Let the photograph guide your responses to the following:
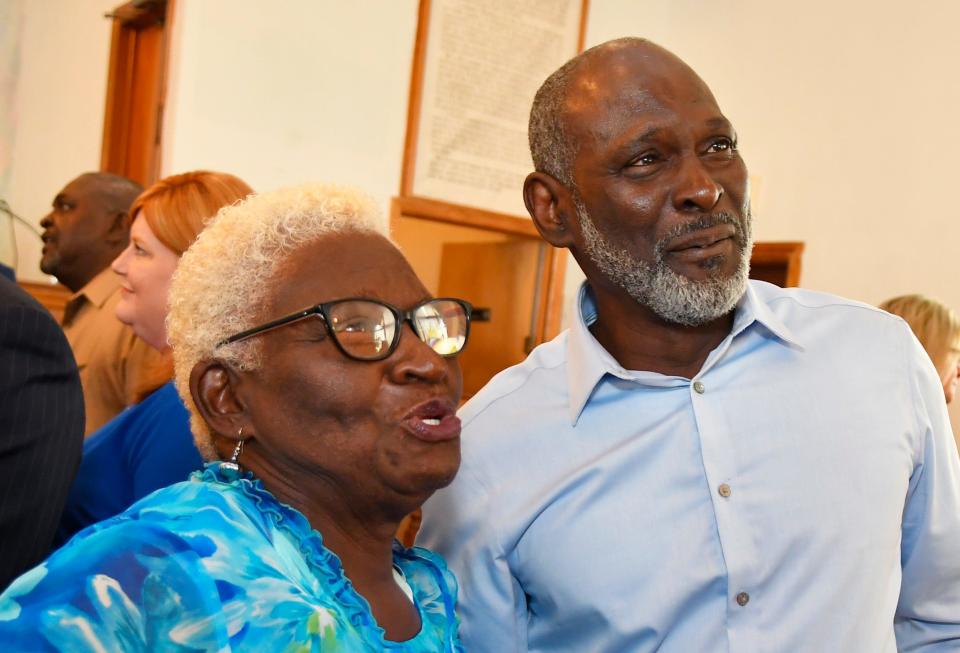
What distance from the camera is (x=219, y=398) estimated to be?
127 cm

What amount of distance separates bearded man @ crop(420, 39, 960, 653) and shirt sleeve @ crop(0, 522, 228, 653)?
0.75 m

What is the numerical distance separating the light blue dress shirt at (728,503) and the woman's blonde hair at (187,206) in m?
1.06

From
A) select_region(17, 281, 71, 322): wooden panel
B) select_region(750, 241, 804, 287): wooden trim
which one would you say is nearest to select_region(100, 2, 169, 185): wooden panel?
select_region(17, 281, 71, 322): wooden panel

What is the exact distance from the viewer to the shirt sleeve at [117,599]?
0.91 m

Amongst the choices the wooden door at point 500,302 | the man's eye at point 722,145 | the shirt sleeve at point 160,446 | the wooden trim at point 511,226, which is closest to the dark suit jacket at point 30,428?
the shirt sleeve at point 160,446

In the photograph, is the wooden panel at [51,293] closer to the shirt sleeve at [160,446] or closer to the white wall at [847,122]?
the shirt sleeve at [160,446]

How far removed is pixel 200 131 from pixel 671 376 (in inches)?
144

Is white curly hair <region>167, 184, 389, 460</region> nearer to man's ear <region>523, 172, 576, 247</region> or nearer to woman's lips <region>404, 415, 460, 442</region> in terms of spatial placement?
woman's lips <region>404, 415, 460, 442</region>

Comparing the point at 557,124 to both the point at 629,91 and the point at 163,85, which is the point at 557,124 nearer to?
the point at 629,91

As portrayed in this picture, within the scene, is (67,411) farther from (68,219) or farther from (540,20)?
(540,20)

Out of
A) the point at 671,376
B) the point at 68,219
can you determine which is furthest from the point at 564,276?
the point at 671,376

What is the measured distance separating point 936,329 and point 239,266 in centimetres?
351

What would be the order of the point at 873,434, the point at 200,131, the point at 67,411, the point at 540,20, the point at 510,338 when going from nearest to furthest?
1. the point at 873,434
2. the point at 67,411
3. the point at 200,131
4. the point at 540,20
5. the point at 510,338

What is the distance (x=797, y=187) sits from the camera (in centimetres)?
612
